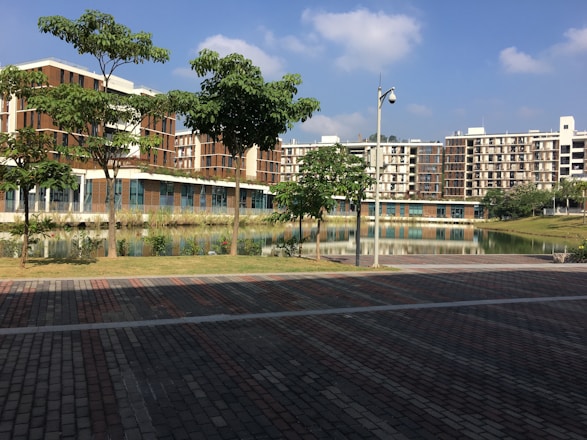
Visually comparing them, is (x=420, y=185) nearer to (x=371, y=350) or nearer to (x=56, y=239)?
(x=56, y=239)

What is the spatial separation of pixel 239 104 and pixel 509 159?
12360 cm

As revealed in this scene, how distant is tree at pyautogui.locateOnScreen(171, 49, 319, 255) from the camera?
17062 mm

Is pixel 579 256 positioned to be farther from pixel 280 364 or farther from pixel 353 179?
pixel 280 364

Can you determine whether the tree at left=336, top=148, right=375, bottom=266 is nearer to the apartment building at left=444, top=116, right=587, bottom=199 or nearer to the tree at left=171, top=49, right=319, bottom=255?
the tree at left=171, top=49, right=319, bottom=255

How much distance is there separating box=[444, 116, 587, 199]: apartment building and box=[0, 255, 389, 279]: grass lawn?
374ft

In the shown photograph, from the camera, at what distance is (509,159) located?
412ft

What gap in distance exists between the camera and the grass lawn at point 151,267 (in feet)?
41.2

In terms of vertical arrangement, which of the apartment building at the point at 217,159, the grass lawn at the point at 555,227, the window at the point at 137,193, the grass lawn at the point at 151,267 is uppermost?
the apartment building at the point at 217,159

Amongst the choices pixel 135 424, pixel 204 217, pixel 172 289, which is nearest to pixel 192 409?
pixel 135 424

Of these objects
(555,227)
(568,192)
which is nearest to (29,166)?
(555,227)

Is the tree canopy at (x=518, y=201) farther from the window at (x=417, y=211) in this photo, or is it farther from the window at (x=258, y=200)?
the window at (x=258, y=200)

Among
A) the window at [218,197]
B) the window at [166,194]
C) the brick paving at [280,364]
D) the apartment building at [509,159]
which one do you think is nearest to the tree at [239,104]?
the brick paving at [280,364]

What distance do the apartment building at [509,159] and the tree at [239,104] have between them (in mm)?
112124

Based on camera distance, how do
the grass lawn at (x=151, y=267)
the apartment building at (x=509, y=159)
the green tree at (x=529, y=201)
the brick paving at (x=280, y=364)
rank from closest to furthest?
the brick paving at (x=280, y=364), the grass lawn at (x=151, y=267), the green tree at (x=529, y=201), the apartment building at (x=509, y=159)
